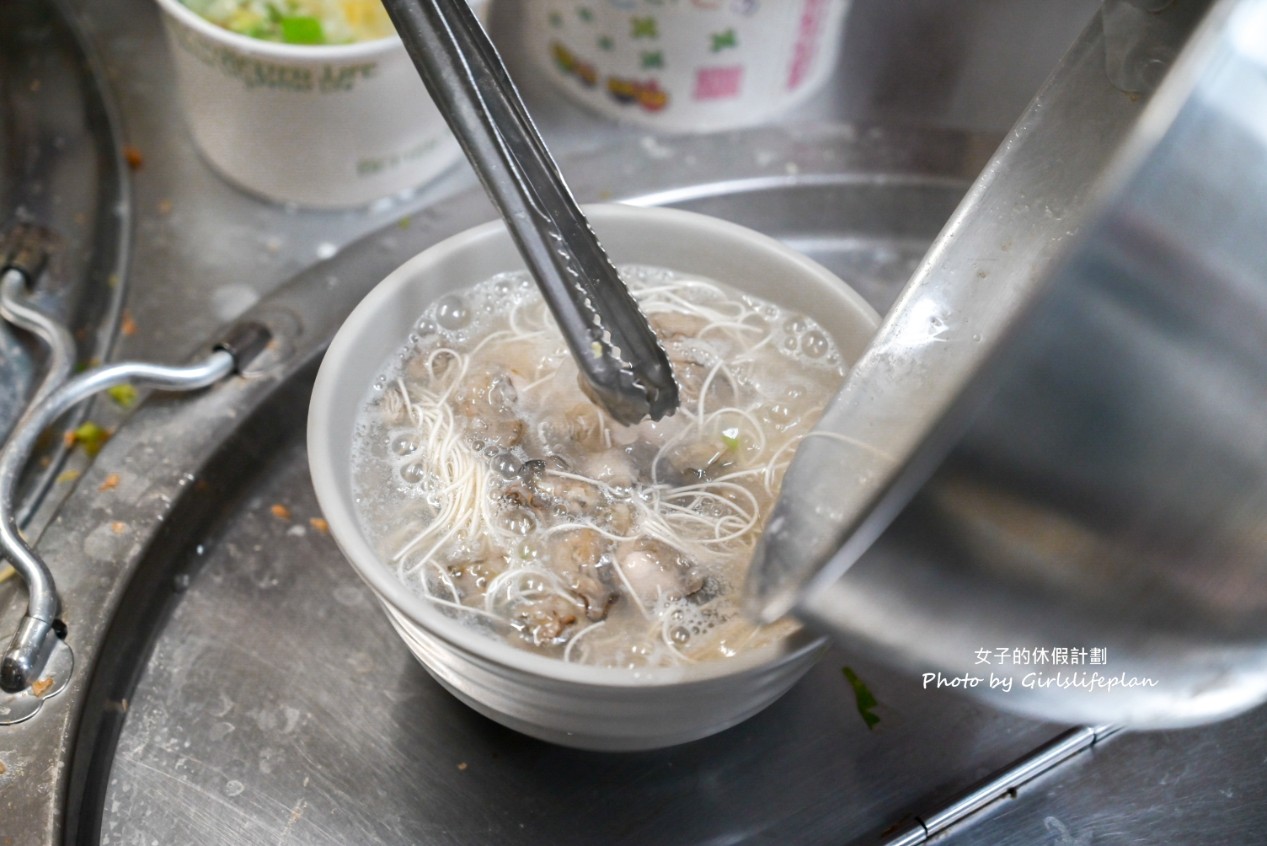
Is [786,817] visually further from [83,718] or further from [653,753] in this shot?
[83,718]

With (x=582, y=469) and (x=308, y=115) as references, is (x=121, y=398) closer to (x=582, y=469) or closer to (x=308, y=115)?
(x=308, y=115)

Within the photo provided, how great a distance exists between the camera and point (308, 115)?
93 cm

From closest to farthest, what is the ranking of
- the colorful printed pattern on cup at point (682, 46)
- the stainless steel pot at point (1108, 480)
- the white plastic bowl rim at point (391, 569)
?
the stainless steel pot at point (1108, 480), the white plastic bowl rim at point (391, 569), the colorful printed pattern on cup at point (682, 46)

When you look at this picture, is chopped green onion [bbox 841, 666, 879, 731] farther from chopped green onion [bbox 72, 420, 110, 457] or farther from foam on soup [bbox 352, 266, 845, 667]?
chopped green onion [bbox 72, 420, 110, 457]

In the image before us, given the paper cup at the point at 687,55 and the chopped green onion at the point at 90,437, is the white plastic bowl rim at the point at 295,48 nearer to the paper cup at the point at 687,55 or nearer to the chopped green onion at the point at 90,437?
the paper cup at the point at 687,55

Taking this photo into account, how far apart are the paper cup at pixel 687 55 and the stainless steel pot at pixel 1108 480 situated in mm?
588

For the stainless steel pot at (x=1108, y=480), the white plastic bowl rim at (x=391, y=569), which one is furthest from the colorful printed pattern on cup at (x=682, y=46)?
the stainless steel pot at (x=1108, y=480)

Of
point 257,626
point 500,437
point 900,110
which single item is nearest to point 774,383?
point 500,437

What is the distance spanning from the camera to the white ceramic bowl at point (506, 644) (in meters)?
0.51

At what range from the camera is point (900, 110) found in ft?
3.96

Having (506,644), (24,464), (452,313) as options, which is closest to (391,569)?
(506,644)

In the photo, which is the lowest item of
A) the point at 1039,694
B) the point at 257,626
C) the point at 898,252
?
the point at 257,626

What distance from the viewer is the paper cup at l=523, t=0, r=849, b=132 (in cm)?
98

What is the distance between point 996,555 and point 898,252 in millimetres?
657
